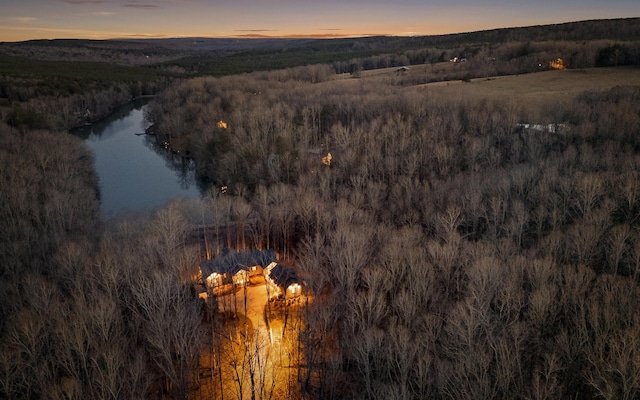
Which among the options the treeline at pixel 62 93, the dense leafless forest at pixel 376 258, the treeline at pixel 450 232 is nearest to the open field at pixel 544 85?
the dense leafless forest at pixel 376 258

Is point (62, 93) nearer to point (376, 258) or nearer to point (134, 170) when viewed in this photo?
point (134, 170)

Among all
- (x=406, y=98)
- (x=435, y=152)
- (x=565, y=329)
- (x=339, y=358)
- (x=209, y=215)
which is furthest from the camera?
(x=406, y=98)

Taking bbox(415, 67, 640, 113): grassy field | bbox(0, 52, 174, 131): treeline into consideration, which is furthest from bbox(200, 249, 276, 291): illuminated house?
bbox(415, 67, 640, 113): grassy field

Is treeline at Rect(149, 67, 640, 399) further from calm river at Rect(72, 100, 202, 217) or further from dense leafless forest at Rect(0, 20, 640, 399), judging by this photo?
calm river at Rect(72, 100, 202, 217)

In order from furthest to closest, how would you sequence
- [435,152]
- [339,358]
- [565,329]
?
[435,152] → [339,358] → [565,329]

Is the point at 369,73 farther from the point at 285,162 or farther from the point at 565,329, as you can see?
the point at 565,329

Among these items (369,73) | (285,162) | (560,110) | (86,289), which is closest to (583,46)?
(560,110)

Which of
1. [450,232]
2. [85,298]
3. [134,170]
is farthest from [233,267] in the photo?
[134,170]
